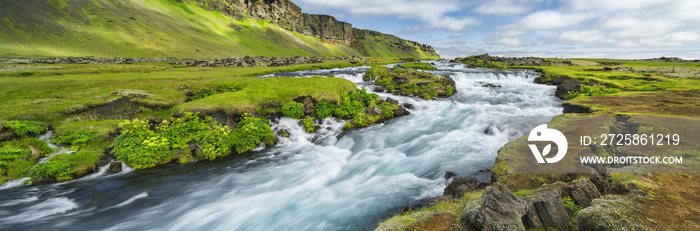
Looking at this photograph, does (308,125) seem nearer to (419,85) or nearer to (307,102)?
(307,102)

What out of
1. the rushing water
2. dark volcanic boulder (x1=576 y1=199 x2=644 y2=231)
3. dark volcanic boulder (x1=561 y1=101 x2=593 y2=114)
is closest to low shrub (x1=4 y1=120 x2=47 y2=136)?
the rushing water

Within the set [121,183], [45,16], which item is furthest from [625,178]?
[45,16]

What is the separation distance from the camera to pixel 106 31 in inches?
4341

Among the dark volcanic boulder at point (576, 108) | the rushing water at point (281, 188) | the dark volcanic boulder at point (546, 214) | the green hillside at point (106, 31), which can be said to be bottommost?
the rushing water at point (281, 188)

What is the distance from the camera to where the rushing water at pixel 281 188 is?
9.74 m

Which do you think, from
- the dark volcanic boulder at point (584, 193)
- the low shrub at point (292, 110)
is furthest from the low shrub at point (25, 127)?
the dark volcanic boulder at point (584, 193)

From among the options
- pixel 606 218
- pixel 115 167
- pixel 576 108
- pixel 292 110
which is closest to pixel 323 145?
pixel 292 110

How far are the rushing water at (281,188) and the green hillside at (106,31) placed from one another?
341ft

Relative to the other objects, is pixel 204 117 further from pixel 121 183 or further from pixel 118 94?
pixel 118 94

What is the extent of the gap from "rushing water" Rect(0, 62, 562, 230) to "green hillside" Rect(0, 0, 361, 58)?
341 ft

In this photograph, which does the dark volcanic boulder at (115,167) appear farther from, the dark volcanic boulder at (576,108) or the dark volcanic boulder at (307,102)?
the dark volcanic boulder at (576,108)

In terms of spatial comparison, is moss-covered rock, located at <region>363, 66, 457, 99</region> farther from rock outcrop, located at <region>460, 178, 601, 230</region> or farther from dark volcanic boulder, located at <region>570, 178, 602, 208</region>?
rock outcrop, located at <region>460, 178, 601, 230</region>

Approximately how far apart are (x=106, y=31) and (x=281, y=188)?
149 meters

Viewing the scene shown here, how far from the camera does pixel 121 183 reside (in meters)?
11.9
